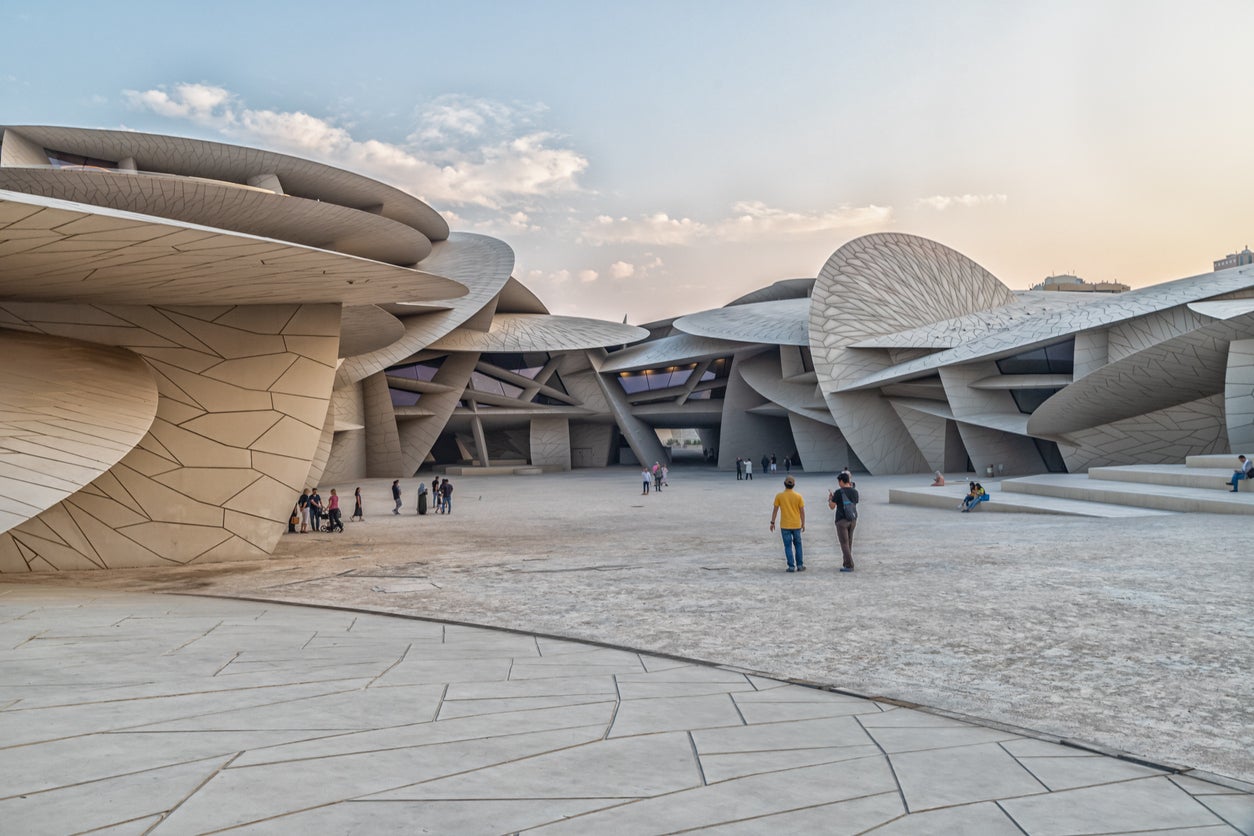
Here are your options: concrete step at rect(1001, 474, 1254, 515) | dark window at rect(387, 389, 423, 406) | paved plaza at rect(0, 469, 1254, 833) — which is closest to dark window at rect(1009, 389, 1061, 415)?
concrete step at rect(1001, 474, 1254, 515)

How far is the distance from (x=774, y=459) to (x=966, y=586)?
34.0m

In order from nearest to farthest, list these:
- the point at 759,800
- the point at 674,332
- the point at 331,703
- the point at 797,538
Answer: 1. the point at 759,800
2. the point at 331,703
3. the point at 797,538
4. the point at 674,332

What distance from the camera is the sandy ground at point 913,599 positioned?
438 cm

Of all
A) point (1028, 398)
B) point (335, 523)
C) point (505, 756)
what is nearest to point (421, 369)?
point (335, 523)

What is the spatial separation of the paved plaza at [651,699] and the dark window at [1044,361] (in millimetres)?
18256

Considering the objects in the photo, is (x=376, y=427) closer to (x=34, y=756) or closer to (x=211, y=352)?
(x=211, y=352)

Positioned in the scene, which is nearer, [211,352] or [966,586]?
[966,586]

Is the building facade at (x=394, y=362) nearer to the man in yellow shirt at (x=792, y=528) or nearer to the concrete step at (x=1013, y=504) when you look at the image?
the man in yellow shirt at (x=792, y=528)

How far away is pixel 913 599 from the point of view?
23.4ft

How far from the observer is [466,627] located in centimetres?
646

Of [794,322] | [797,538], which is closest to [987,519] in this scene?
[797,538]

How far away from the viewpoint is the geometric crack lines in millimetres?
2629

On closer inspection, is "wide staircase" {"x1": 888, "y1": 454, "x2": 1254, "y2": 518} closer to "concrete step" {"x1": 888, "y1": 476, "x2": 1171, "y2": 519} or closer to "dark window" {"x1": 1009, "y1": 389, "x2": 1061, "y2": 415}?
"concrete step" {"x1": 888, "y1": 476, "x2": 1171, "y2": 519}

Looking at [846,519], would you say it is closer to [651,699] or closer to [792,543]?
[792,543]
